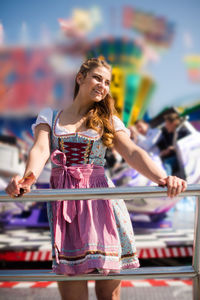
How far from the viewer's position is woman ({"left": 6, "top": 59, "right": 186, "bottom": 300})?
3.51 feet

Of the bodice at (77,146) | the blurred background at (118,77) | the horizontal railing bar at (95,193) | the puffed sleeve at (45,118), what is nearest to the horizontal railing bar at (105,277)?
the horizontal railing bar at (95,193)

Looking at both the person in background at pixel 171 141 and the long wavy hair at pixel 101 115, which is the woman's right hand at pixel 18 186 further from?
the person in background at pixel 171 141

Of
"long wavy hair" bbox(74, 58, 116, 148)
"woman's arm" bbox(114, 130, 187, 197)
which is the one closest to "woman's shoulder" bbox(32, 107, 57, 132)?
"long wavy hair" bbox(74, 58, 116, 148)

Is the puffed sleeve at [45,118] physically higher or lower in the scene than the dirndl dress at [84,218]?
higher

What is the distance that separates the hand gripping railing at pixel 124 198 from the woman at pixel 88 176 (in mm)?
30

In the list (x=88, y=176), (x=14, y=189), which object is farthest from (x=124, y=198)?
(x=14, y=189)

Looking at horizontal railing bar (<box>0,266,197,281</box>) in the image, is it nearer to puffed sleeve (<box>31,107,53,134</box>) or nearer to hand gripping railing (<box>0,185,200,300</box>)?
hand gripping railing (<box>0,185,200,300</box>)

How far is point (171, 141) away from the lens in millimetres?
3492

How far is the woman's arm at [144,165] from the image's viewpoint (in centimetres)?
99

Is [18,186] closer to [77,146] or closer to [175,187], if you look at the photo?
[77,146]

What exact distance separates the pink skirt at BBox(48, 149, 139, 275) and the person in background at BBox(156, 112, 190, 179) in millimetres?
2308

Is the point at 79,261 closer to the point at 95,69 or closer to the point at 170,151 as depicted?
the point at 95,69

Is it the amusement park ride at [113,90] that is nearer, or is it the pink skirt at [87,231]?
the pink skirt at [87,231]

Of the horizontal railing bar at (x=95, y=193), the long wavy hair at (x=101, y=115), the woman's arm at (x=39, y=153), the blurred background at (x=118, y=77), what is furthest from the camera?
the blurred background at (x=118, y=77)
